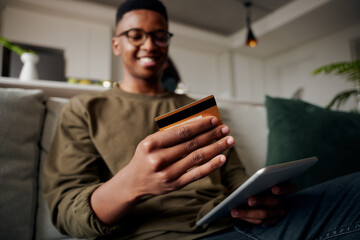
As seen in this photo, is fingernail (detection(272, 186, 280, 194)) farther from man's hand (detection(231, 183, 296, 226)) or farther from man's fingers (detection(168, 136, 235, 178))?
man's fingers (detection(168, 136, 235, 178))

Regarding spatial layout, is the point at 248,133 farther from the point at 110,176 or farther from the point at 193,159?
the point at 193,159

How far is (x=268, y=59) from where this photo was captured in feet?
19.3

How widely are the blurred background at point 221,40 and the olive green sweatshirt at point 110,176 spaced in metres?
2.63

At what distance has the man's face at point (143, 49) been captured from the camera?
35.9 inches

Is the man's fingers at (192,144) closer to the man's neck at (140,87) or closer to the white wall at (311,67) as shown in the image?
the man's neck at (140,87)

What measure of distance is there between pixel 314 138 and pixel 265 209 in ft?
1.69

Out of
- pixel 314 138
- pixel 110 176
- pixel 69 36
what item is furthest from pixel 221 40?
pixel 110 176

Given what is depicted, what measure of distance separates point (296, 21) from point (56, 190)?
4475mm

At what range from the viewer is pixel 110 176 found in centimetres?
76

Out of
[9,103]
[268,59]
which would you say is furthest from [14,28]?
[268,59]

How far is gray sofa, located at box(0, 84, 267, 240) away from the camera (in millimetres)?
743

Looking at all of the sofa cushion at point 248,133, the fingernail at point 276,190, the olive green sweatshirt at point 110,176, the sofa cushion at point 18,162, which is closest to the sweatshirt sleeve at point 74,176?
the olive green sweatshirt at point 110,176

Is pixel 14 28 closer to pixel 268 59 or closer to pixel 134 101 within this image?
pixel 134 101

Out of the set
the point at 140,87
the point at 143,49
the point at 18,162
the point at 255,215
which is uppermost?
the point at 143,49
